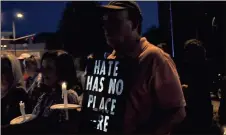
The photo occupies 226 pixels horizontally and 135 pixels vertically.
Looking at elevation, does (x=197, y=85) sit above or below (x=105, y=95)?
below

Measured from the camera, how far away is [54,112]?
7.37 ft

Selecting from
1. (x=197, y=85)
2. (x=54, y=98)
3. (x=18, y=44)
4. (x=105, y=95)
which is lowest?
(x=18, y=44)

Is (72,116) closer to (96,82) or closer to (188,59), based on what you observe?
(96,82)

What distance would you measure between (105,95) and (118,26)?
1.32ft

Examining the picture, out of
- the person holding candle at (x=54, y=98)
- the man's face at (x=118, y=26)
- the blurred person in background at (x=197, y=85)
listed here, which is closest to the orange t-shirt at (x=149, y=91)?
the man's face at (x=118, y=26)

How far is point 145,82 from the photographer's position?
1.81 metres

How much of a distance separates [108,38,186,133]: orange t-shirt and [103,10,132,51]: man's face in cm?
14

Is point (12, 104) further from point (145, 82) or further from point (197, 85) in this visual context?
point (197, 85)

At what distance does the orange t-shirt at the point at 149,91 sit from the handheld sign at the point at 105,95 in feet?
0.16

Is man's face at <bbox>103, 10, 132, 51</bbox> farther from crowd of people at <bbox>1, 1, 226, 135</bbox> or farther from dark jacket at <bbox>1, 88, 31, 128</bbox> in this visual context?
dark jacket at <bbox>1, 88, 31, 128</bbox>

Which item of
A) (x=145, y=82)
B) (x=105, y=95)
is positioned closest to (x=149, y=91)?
(x=145, y=82)

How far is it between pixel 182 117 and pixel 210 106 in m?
2.12

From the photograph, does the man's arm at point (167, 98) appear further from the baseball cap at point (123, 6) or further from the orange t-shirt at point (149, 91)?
the baseball cap at point (123, 6)

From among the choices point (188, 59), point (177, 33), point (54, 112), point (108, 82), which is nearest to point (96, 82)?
point (108, 82)
